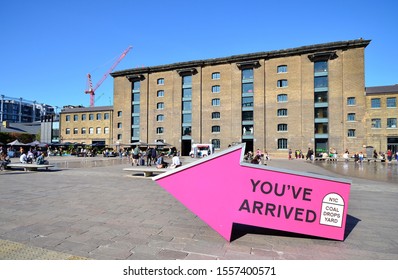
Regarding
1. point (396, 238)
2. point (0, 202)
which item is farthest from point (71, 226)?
point (396, 238)

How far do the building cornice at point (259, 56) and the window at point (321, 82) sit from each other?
4245mm

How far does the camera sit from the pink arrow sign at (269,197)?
3777mm

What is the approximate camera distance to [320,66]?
38.0 meters

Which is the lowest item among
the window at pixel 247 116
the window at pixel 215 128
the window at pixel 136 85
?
the window at pixel 215 128

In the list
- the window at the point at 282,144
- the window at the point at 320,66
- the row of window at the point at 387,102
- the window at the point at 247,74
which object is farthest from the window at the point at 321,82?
the window at the point at 247,74

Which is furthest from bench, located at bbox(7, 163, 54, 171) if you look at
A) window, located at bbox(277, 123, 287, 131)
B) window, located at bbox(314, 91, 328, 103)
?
window, located at bbox(314, 91, 328, 103)

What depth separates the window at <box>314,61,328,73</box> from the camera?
37.7 m

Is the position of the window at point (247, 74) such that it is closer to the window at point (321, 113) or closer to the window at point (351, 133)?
the window at point (321, 113)

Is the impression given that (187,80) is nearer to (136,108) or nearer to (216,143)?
(136,108)

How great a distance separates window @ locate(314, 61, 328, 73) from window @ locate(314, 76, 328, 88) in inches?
51.4

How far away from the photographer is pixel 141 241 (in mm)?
3846

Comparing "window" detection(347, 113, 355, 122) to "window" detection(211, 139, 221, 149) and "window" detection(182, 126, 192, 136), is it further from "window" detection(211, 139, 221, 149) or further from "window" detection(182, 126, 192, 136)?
"window" detection(182, 126, 192, 136)

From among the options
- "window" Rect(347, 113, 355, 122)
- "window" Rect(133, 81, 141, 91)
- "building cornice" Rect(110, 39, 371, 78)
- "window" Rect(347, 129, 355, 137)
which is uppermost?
"building cornice" Rect(110, 39, 371, 78)

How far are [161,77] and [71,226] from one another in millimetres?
45990
